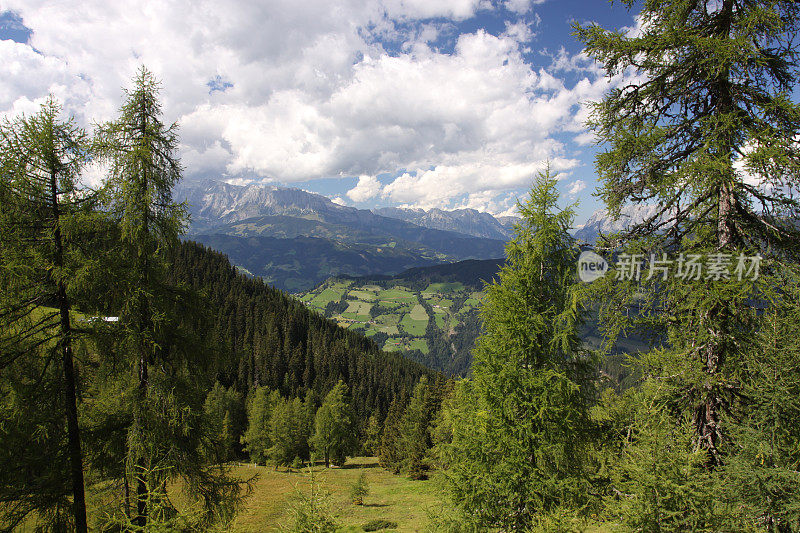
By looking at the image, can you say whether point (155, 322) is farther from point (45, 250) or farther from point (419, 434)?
point (419, 434)

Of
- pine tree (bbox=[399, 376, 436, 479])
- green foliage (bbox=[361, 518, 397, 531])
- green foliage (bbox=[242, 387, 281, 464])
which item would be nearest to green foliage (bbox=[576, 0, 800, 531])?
green foliage (bbox=[361, 518, 397, 531])

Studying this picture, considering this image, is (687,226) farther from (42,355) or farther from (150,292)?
(42,355)

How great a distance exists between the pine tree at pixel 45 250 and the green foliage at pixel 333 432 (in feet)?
162

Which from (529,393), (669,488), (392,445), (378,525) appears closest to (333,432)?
(392,445)

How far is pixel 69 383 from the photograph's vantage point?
9.02 metres

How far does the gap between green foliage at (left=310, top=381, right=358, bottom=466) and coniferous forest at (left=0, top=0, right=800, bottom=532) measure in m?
47.6

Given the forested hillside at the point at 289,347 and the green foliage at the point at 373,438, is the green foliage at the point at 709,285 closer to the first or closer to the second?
the green foliage at the point at 373,438

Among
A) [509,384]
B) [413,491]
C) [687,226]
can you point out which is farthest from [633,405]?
[413,491]

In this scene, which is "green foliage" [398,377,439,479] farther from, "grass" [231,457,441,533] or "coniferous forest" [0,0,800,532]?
"coniferous forest" [0,0,800,532]

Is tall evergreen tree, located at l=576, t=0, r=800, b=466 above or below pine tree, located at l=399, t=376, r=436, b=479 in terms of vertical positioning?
above

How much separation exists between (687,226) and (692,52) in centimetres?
368

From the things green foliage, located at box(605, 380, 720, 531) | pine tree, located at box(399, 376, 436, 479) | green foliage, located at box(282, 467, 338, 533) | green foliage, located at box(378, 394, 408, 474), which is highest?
green foliage, located at box(605, 380, 720, 531)

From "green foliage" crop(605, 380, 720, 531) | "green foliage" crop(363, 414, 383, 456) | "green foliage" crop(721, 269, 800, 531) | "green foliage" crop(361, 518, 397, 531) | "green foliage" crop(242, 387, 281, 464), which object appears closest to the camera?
"green foliage" crop(605, 380, 720, 531)

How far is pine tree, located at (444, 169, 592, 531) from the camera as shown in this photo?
859cm
